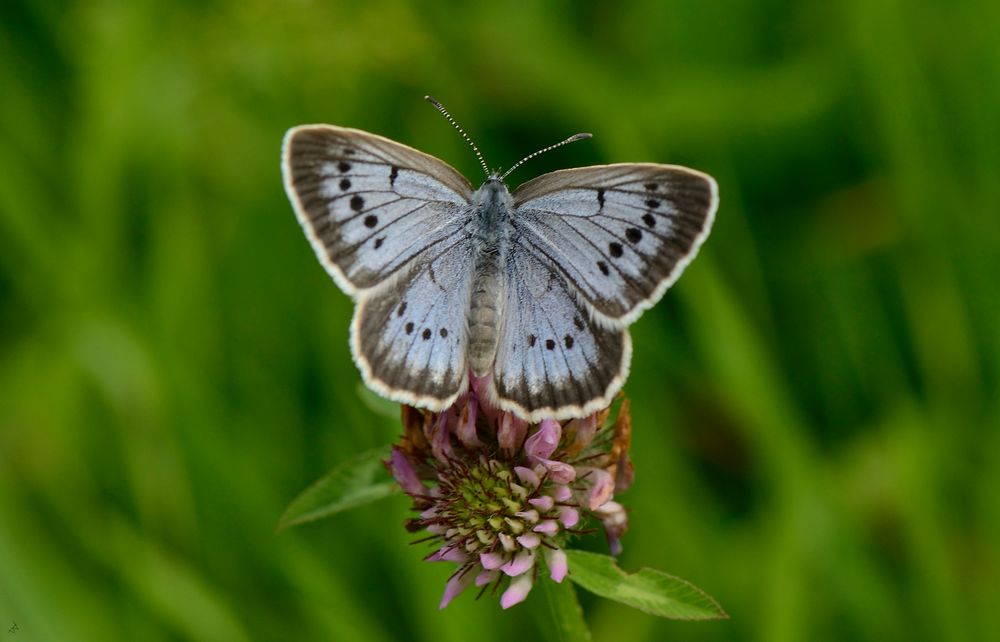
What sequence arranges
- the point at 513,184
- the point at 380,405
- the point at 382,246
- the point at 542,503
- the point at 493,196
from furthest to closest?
the point at 513,184, the point at 380,405, the point at 493,196, the point at 382,246, the point at 542,503

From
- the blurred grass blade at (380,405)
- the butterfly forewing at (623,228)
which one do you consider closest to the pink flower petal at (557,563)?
the butterfly forewing at (623,228)

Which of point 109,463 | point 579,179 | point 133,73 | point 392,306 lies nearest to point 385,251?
point 392,306

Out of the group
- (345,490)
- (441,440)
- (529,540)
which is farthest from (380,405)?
(529,540)

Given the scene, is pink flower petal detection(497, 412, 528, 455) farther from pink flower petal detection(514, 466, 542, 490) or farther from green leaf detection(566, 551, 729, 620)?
green leaf detection(566, 551, 729, 620)

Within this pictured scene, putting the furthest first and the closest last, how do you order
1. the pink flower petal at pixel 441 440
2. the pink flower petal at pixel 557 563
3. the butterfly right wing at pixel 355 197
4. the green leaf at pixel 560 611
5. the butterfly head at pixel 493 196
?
1. the butterfly head at pixel 493 196
2. the butterfly right wing at pixel 355 197
3. the pink flower petal at pixel 441 440
4. the green leaf at pixel 560 611
5. the pink flower petal at pixel 557 563

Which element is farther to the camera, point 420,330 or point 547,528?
point 420,330

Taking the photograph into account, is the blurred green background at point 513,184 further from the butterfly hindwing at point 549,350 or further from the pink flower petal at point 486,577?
the butterfly hindwing at point 549,350

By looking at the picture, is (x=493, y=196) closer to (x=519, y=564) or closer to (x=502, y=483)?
(x=502, y=483)
